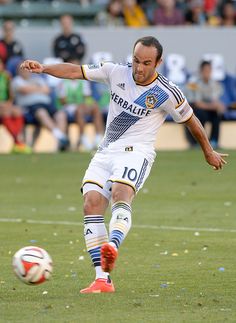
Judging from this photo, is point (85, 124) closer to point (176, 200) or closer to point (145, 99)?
point (176, 200)

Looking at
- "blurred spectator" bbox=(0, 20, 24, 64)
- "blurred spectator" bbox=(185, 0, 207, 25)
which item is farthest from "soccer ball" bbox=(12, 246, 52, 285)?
"blurred spectator" bbox=(185, 0, 207, 25)

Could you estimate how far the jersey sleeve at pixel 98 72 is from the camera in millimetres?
9820

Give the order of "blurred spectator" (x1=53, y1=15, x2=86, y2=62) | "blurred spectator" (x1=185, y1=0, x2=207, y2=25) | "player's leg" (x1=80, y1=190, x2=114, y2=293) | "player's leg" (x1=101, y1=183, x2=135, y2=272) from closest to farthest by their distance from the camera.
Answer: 1. "player's leg" (x1=101, y1=183, x2=135, y2=272)
2. "player's leg" (x1=80, y1=190, x2=114, y2=293)
3. "blurred spectator" (x1=53, y1=15, x2=86, y2=62)
4. "blurred spectator" (x1=185, y1=0, x2=207, y2=25)

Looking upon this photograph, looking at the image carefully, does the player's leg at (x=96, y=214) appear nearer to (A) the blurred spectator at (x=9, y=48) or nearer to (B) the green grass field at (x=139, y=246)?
(B) the green grass field at (x=139, y=246)

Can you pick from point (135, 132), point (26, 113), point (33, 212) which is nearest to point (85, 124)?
point (26, 113)

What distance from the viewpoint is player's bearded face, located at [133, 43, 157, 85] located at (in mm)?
9430

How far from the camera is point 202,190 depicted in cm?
1827

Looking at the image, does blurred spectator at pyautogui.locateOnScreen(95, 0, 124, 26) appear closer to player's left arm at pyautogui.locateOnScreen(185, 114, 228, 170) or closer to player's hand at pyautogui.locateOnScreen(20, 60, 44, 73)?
player's left arm at pyautogui.locateOnScreen(185, 114, 228, 170)

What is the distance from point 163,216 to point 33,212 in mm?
1831

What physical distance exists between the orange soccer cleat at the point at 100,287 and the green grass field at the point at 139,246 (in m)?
0.10

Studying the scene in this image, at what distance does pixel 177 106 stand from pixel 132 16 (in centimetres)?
1931

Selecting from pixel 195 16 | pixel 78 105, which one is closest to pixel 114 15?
pixel 195 16

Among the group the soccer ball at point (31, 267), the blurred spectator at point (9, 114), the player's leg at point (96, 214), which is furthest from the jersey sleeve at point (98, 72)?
the blurred spectator at point (9, 114)

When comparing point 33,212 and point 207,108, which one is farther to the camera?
point 207,108
